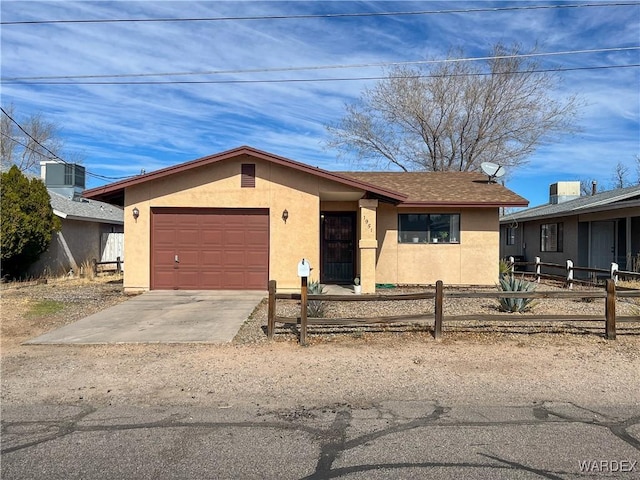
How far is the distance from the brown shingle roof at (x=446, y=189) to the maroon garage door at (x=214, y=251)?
418cm

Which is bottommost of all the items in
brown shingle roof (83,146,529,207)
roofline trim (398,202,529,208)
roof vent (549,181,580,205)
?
roofline trim (398,202,529,208)

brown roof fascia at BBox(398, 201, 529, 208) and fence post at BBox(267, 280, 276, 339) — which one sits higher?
brown roof fascia at BBox(398, 201, 529, 208)

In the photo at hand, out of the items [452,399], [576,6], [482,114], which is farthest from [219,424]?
[482,114]

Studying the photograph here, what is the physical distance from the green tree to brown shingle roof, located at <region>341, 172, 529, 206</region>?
1062cm

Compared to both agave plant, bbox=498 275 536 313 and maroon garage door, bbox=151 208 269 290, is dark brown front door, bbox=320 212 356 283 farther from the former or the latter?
agave plant, bbox=498 275 536 313

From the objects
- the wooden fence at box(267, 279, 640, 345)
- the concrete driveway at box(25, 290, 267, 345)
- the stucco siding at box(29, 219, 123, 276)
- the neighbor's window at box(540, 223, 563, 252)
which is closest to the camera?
the wooden fence at box(267, 279, 640, 345)

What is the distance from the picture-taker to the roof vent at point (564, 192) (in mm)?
28422

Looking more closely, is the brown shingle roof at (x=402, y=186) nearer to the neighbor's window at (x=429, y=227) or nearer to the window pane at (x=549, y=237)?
the neighbor's window at (x=429, y=227)

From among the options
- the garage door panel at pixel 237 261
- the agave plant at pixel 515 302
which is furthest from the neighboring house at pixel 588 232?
the garage door panel at pixel 237 261

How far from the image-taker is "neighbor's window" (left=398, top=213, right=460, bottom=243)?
647 inches

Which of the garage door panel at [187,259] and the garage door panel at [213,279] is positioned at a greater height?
the garage door panel at [187,259]

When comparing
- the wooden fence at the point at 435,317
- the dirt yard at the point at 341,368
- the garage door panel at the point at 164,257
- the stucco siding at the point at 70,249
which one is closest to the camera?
the dirt yard at the point at 341,368

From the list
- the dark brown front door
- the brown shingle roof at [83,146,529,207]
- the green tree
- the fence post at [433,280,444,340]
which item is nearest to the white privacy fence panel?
the green tree

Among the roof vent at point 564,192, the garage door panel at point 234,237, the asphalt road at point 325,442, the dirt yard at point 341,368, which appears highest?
the roof vent at point 564,192
